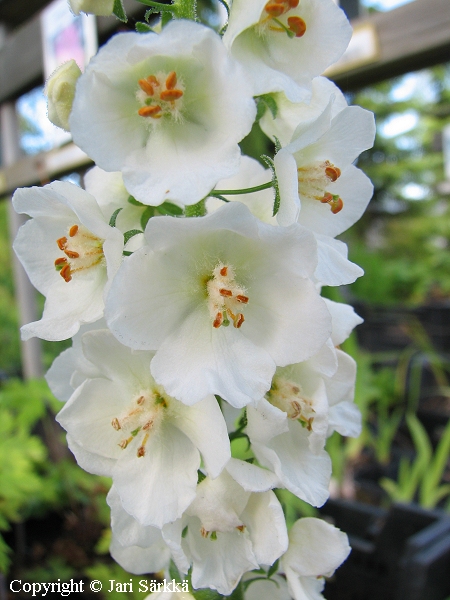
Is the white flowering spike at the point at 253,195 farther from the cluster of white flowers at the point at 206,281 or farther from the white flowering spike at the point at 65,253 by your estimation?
the white flowering spike at the point at 65,253

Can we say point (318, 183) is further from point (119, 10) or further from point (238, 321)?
point (119, 10)

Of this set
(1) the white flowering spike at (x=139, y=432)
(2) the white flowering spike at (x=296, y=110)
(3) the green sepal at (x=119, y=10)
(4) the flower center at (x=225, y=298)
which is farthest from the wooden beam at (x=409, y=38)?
(1) the white flowering spike at (x=139, y=432)

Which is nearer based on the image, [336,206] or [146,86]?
[146,86]

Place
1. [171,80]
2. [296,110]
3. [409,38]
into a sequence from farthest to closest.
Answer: [409,38] < [296,110] < [171,80]

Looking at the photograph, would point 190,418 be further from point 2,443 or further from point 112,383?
point 2,443

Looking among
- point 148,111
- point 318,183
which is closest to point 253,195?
point 318,183

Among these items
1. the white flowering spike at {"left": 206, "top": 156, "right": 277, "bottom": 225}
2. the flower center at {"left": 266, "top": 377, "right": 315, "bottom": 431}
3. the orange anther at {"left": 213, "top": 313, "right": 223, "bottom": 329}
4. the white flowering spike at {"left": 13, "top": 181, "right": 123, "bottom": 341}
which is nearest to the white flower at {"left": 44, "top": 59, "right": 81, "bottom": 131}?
the white flowering spike at {"left": 13, "top": 181, "right": 123, "bottom": 341}
